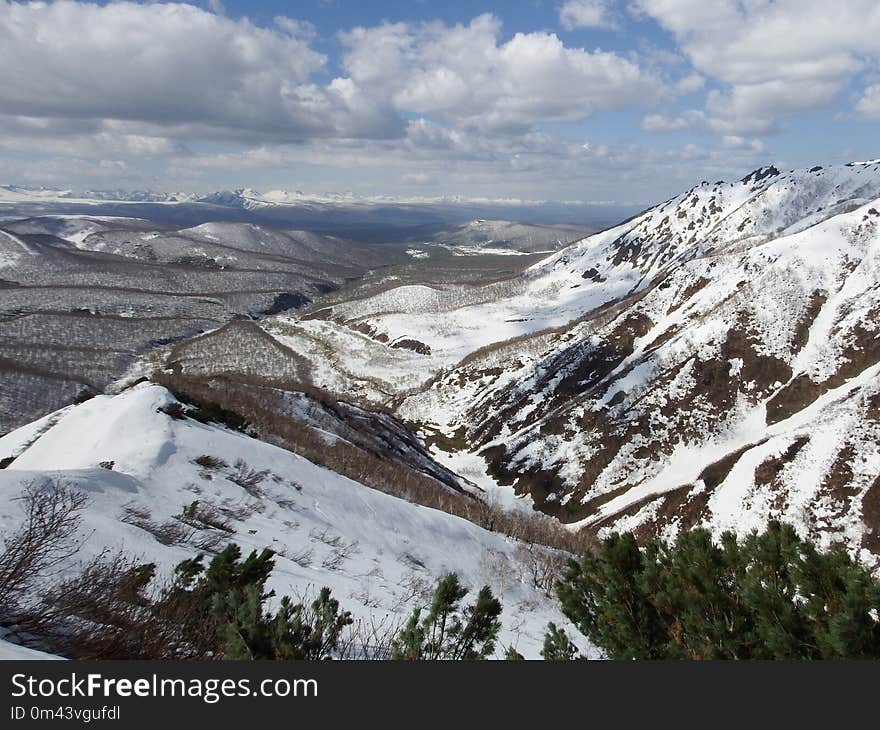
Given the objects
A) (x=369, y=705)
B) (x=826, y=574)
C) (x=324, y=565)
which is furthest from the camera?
(x=324, y=565)

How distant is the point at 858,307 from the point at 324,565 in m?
110

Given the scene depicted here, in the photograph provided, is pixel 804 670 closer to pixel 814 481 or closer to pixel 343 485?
pixel 343 485

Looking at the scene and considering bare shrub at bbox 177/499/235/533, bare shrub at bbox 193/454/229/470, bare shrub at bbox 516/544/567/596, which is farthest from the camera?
bare shrub at bbox 193/454/229/470

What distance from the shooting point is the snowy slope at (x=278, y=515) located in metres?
19.9

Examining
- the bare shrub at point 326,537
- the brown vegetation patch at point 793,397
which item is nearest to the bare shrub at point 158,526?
the bare shrub at point 326,537

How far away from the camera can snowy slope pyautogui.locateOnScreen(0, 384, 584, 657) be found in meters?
19.9

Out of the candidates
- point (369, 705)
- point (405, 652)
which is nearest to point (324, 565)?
point (405, 652)

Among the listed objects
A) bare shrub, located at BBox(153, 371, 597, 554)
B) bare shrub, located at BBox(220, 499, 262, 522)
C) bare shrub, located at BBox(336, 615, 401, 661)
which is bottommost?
bare shrub, located at BBox(153, 371, 597, 554)

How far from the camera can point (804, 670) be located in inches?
248

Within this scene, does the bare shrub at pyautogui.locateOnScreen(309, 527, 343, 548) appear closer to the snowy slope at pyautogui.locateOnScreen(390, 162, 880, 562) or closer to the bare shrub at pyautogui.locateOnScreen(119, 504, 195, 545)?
the bare shrub at pyautogui.locateOnScreen(119, 504, 195, 545)

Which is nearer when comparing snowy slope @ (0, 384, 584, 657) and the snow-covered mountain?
snowy slope @ (0, 384, 584, 657)

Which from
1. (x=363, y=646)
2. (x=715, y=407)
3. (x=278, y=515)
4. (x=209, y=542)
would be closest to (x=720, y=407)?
(x=715, y=407)

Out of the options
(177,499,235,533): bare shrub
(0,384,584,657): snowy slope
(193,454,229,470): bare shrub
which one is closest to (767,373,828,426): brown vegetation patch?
(0,384,584,657): snowy slope

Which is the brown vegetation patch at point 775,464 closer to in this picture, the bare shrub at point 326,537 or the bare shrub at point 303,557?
the bare shrub at point 326,537
